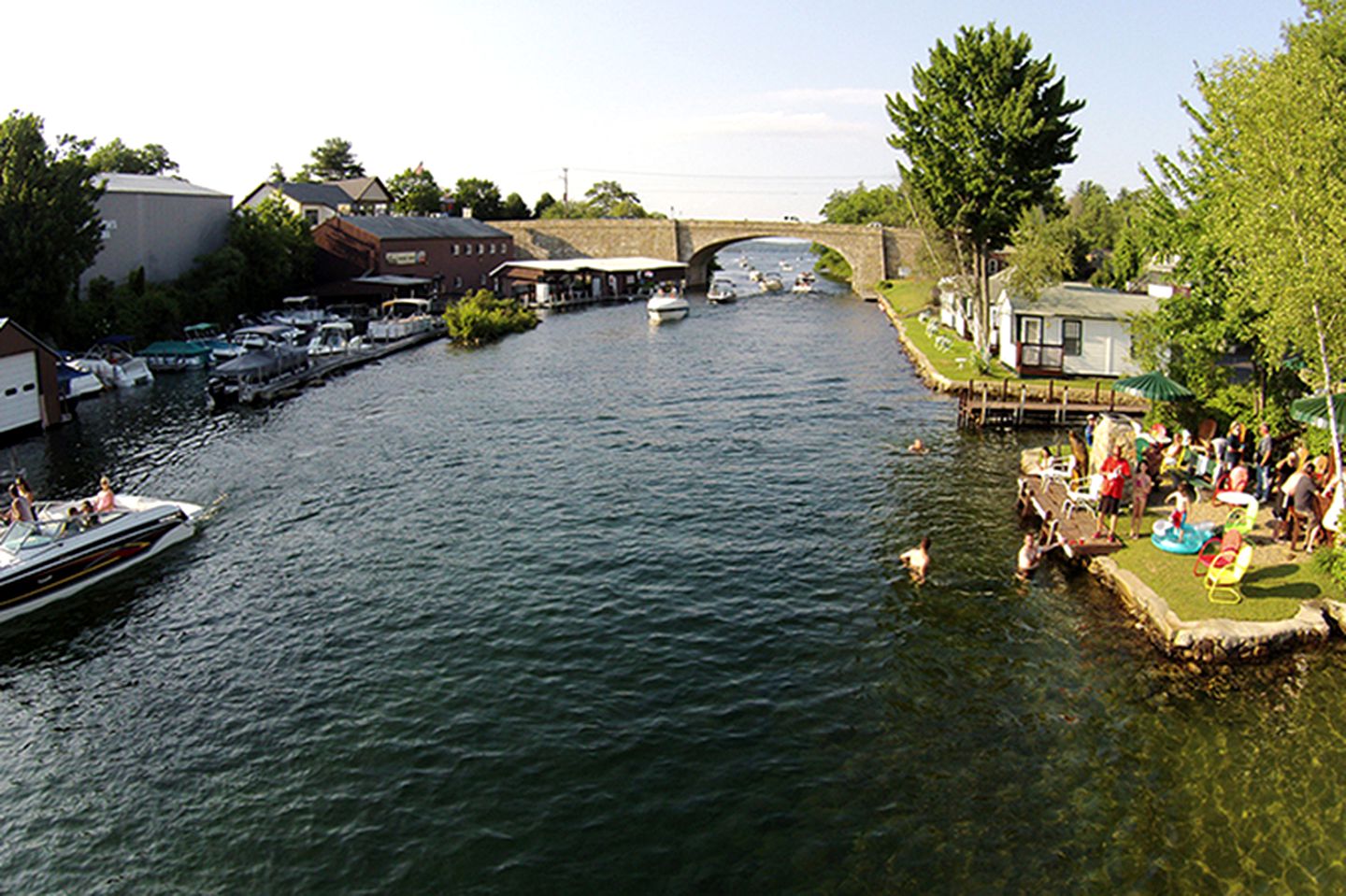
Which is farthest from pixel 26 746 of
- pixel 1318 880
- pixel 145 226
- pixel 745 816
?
pixel 145 226

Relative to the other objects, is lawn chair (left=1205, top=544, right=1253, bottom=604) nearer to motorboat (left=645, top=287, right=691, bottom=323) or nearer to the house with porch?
motorboat (left=645, top=287, right=691, bottom=323)

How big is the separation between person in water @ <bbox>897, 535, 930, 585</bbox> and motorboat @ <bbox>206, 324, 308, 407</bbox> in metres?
39.7

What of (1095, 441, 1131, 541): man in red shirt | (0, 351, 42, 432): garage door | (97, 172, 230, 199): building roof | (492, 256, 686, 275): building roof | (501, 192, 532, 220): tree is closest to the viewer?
(1095, 441, 1131, 541): man in red shirt

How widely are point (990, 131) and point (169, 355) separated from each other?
5231cm

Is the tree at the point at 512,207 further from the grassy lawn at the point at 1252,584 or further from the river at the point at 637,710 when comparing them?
the grassy lawn at the point at 1252,584

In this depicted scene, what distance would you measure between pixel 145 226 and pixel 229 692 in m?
61.4

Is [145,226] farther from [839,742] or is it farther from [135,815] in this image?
[839,742]

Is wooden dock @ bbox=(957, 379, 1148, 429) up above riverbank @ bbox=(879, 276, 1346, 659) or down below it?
above

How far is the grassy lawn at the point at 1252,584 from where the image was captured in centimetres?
1977

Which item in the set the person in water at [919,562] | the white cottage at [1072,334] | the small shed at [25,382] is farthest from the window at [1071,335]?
the small shed at [25,382]

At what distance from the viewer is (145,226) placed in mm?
68625

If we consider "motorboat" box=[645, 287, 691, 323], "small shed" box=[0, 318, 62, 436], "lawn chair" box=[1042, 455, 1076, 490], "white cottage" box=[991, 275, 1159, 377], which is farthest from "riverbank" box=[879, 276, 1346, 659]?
"motorboat" box=[645, 287, 691, 323]

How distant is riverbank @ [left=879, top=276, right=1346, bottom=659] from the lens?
62.4ft

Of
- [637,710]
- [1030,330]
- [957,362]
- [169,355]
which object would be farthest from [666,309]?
[637,710]
